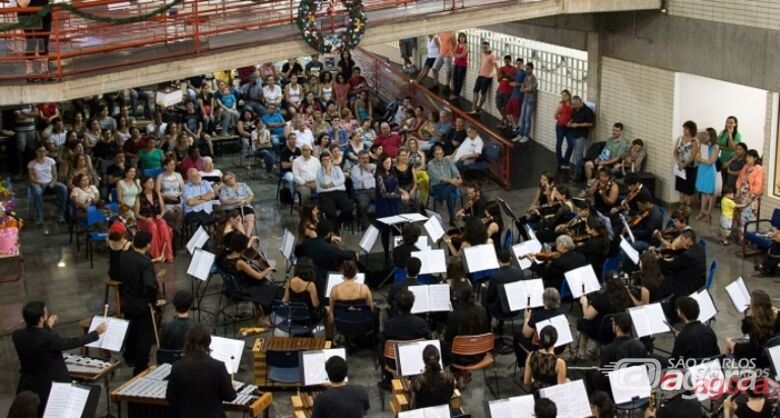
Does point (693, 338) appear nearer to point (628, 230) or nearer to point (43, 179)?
point (628, 230)

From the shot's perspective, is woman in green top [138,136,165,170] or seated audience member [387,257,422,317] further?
woman in green top [138,136,165,170]

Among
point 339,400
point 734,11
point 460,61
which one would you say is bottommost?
point 339,400

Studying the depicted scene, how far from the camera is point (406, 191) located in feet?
64.1

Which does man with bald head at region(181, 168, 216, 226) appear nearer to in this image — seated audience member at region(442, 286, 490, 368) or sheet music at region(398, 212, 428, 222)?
sheet music at region(398, 212, 428, 222)

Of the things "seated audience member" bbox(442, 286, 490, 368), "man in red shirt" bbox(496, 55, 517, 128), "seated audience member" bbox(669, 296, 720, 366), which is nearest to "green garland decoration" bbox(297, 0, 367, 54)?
"man in red shirt" bbox(496, 55, 517, 128)

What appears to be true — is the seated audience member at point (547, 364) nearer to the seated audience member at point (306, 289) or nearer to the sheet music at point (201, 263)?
the seated audience member at point (306, 289)

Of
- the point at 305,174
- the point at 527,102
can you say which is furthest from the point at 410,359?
the point at 527,102

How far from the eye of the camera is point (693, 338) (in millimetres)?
12438

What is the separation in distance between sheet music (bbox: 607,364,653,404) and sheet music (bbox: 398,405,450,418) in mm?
2033

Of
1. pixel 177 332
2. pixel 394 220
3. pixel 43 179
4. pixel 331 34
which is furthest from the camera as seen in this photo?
pixel 43 179

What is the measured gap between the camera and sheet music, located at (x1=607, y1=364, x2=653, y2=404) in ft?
39.2

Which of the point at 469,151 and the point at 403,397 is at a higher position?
the point at 469,151

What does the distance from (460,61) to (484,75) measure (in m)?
1.36

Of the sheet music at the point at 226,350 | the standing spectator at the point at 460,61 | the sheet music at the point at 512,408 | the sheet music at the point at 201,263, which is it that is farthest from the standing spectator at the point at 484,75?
the sheet music at the point at 512,408
